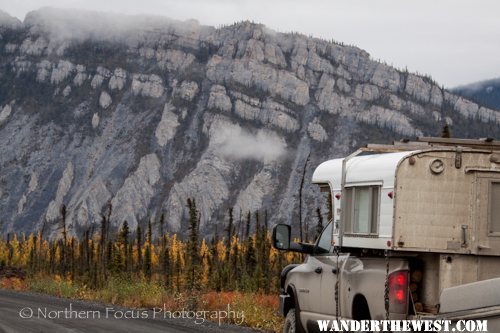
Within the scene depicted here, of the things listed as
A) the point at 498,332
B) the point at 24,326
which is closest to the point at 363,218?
the point at 498,332

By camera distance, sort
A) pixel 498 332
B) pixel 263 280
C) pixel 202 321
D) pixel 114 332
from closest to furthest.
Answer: pixel 498 332 < pixel 114 332 < pixel 202 321 < pixel 263 280

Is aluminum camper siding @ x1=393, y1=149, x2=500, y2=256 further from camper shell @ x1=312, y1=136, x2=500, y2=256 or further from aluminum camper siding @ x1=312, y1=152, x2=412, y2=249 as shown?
aluminum camper siding @ x1=312, y1=152, x2=412, y2=249

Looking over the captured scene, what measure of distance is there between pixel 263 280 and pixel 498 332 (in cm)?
4348

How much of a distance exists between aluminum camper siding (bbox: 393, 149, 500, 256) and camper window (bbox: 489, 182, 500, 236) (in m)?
0.04

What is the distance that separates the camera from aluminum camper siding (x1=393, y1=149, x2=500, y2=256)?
31.1 feet

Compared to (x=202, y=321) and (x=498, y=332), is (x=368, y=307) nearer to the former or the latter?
(x=498, y=332)

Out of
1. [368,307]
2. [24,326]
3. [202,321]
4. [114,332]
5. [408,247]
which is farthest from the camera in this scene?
[202,321]

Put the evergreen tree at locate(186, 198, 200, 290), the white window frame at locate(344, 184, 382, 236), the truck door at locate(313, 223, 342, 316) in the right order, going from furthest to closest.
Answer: the evergreen tree at locate(186, 198, 200, 290) < the truck door at locate(313, 223, 342, 316) < the white window frame at locate(344, 184, 382, 236)

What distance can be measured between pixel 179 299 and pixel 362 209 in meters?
15.0

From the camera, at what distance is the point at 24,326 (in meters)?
17.9

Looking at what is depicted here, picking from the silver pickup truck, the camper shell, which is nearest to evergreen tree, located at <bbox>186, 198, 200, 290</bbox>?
the silver pickup truck

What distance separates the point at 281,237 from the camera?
503 inches

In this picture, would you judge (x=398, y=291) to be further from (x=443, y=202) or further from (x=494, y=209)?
(x=494, y=209)

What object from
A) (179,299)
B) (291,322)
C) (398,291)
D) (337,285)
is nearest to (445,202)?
(398,291)
